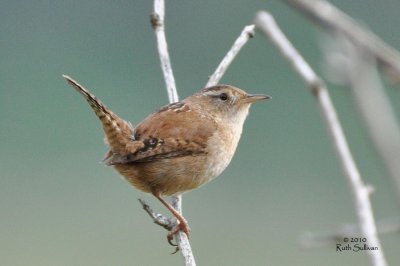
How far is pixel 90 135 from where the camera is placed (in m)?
17.7

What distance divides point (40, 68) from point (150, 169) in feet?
56.5

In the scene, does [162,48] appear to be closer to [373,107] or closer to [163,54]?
[163,54]

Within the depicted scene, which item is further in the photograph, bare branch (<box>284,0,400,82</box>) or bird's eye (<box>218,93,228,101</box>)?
bird's eye (<box>218,93,228,101</box>)

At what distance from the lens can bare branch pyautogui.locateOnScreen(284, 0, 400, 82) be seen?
1.11 meters

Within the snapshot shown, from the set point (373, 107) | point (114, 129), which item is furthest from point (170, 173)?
point (373, 107)

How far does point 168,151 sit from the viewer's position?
406cm

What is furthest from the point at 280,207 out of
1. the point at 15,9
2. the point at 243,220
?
the point at 15,9

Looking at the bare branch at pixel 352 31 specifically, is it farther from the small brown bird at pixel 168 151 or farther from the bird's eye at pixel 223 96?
the bird's eye at pixel 223 96

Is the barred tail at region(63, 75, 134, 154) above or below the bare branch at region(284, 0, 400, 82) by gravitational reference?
above

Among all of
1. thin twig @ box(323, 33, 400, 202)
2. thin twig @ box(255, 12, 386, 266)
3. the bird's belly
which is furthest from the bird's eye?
thin twig @ box(323, 33, 400, 202)

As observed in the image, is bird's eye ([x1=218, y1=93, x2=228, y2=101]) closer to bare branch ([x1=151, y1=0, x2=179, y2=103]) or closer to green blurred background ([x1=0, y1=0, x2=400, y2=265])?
bare branch ([x1=151, y1=0, x2=179, y2=103])

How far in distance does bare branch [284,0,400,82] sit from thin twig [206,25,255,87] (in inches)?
126

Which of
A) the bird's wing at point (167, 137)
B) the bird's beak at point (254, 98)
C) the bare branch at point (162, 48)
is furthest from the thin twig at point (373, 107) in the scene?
the bird's beak at point (254, 98)

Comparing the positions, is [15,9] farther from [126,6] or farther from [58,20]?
[126,6]
